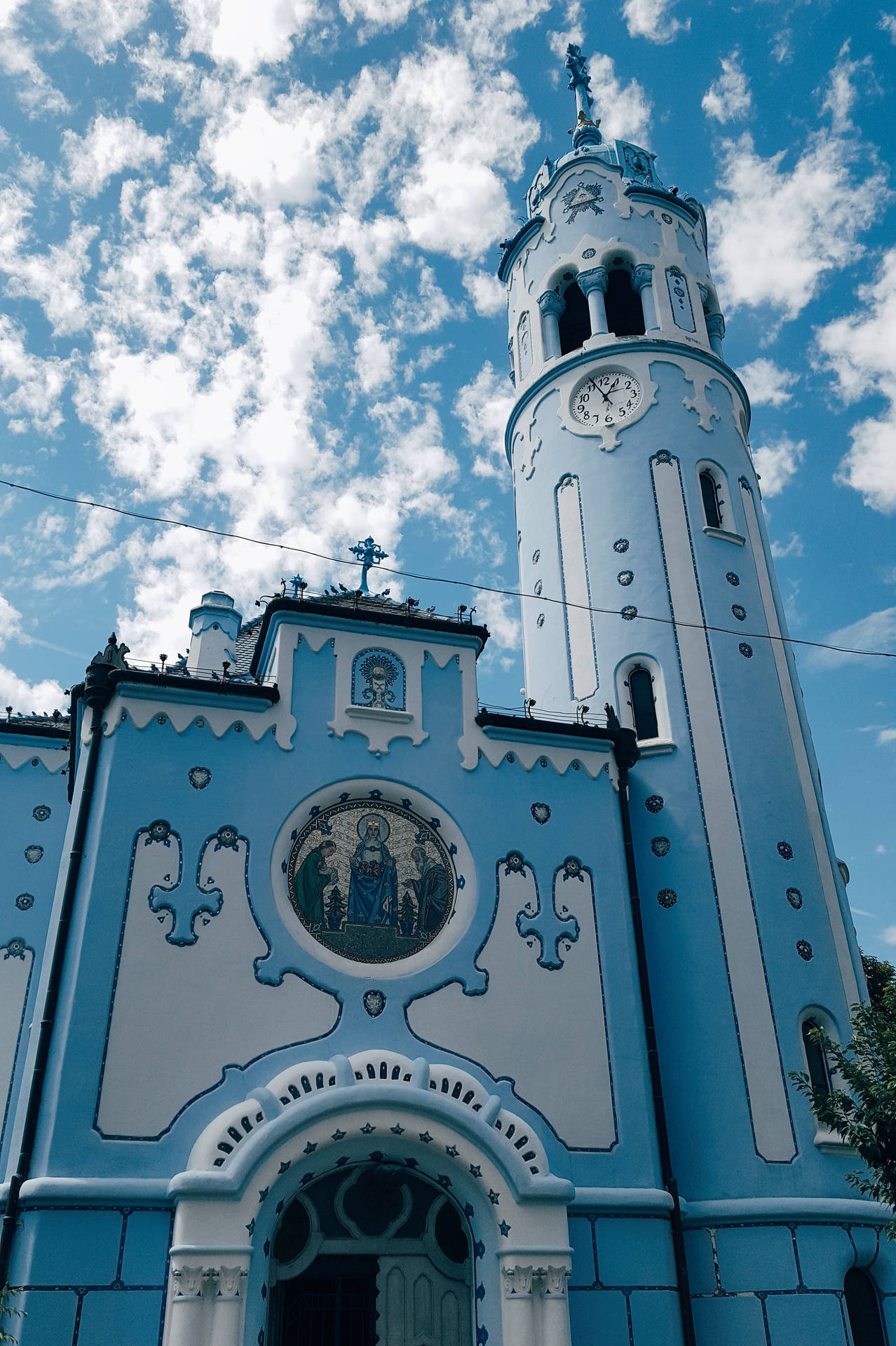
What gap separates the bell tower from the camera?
51.9 ft

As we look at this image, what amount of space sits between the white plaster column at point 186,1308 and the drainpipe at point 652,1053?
6257 millimetres

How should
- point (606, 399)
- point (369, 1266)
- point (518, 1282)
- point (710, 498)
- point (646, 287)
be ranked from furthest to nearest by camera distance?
point (646, 287) → point (606, 399) → point (710, 498) → point (369, 1266) → point (518, 1282)

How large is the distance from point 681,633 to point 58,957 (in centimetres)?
1184

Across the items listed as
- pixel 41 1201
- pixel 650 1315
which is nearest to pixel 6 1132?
pixel 41 1201

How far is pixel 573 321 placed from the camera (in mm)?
24438

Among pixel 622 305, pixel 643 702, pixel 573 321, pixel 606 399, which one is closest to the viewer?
pixel 643 702

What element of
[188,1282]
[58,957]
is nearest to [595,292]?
[58,957]

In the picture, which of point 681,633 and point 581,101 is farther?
point 581,101

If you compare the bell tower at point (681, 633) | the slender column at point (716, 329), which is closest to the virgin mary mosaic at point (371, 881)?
the bell tower at point (681, 633)

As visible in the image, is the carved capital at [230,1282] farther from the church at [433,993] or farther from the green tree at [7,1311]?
the green tree at [7,1311]

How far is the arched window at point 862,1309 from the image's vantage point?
14.4m

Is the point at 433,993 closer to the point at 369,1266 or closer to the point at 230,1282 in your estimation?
the point at 369,1266

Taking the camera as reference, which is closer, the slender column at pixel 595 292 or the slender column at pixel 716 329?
the slender column at pixel 595 292

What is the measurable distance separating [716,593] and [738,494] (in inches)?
114
